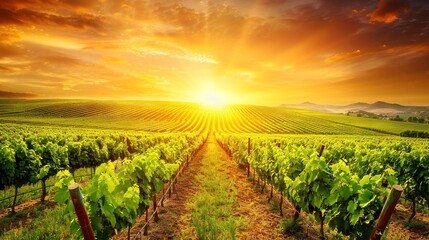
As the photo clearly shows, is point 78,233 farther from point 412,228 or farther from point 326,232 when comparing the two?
point 412,228

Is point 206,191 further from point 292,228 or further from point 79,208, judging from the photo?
point 79,208

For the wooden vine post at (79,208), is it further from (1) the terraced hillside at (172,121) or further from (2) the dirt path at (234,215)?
(1) the terraced hillside at (172,121)

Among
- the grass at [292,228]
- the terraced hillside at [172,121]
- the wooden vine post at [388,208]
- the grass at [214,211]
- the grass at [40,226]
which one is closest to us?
the wooden vine post at [388,208]

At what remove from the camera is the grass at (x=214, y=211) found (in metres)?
8.42

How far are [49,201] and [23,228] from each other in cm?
331

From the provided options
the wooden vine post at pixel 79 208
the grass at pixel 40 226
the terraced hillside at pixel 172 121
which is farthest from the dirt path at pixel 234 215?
the terraced hillside at pixel 172 121

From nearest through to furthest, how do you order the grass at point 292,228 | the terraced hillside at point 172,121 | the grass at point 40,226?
the grass at point 40,226, the grass at point 292,228, the terraced hillside at point 172,121

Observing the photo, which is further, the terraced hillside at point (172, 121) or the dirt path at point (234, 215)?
the terraced hillside at point (172, 121)

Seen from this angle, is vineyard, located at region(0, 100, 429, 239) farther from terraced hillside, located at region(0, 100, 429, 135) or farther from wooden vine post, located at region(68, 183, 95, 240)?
terraced hillside, located at region(0, 100, 429, 135)

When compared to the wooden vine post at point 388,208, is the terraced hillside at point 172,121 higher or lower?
lower

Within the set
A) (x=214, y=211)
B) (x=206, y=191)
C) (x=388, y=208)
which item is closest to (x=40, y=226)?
(x=214, y=211)

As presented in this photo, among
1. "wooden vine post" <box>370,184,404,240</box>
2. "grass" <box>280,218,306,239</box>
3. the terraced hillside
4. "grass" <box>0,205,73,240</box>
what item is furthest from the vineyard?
the terraced hillside

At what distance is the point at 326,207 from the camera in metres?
6.63

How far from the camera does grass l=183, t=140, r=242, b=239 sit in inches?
332
